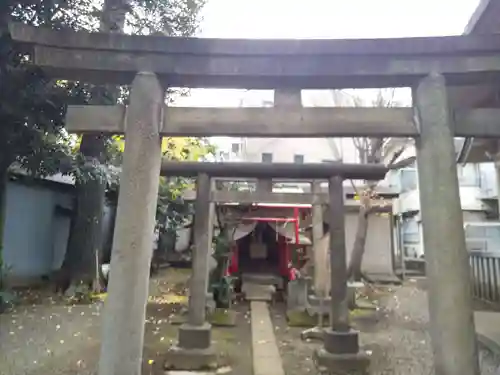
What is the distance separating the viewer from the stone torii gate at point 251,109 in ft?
10.9

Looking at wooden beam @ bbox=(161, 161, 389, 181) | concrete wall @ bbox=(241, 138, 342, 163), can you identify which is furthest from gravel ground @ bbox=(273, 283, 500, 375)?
concrete wall @ bbox=(241, 138, 342, 163)

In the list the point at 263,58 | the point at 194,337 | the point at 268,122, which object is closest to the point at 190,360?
the point at 194,337

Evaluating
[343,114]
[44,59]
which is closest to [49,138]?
[44,59]

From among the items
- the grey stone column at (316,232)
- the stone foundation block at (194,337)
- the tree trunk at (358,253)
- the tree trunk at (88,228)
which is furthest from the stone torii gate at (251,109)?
the tree trunk at (358,253)

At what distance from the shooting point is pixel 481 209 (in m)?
17.6

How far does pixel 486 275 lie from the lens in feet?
36.6

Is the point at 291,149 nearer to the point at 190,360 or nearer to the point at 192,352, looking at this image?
the point at 192,352

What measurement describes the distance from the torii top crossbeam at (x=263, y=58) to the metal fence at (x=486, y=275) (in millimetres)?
8732

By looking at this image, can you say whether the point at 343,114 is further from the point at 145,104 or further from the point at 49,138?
the point at 49,138

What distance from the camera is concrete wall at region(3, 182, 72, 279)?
38.9 ft

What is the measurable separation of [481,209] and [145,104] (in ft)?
57.6

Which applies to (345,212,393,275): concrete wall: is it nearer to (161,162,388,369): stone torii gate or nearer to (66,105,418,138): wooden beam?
(161,162,388,369): stone torii gate

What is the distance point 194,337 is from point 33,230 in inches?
345

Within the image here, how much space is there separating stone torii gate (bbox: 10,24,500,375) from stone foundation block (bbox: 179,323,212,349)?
296 centimetres
